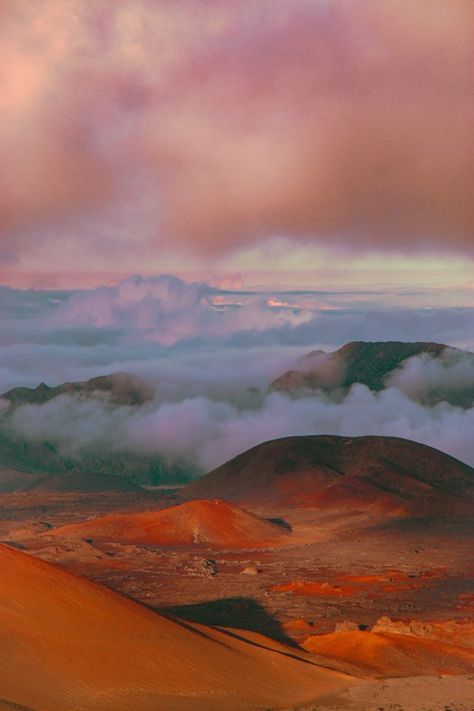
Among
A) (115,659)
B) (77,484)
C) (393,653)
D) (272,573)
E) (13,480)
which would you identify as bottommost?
(13,480)

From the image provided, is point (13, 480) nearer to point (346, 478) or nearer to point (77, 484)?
point (77, 484)

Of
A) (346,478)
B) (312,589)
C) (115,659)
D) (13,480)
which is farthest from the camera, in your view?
(13,480)

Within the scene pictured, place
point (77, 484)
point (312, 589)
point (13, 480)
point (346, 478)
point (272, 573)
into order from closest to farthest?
point (312, 589) → point (272, 573) → point (346, 478) → point (77, 484) → point (13, 480)

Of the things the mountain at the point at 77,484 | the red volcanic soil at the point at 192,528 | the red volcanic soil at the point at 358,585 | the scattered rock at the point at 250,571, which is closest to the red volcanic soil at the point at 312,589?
the red volcanic soil at the point at 358,585

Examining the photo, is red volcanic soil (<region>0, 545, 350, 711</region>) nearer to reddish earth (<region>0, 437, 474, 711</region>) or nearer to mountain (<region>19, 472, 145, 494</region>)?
reddish earth (<region>0, 437, 474, 711</region>)

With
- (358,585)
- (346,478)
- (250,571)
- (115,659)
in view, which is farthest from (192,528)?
(115,659)

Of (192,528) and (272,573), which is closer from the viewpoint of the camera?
(272,573)
